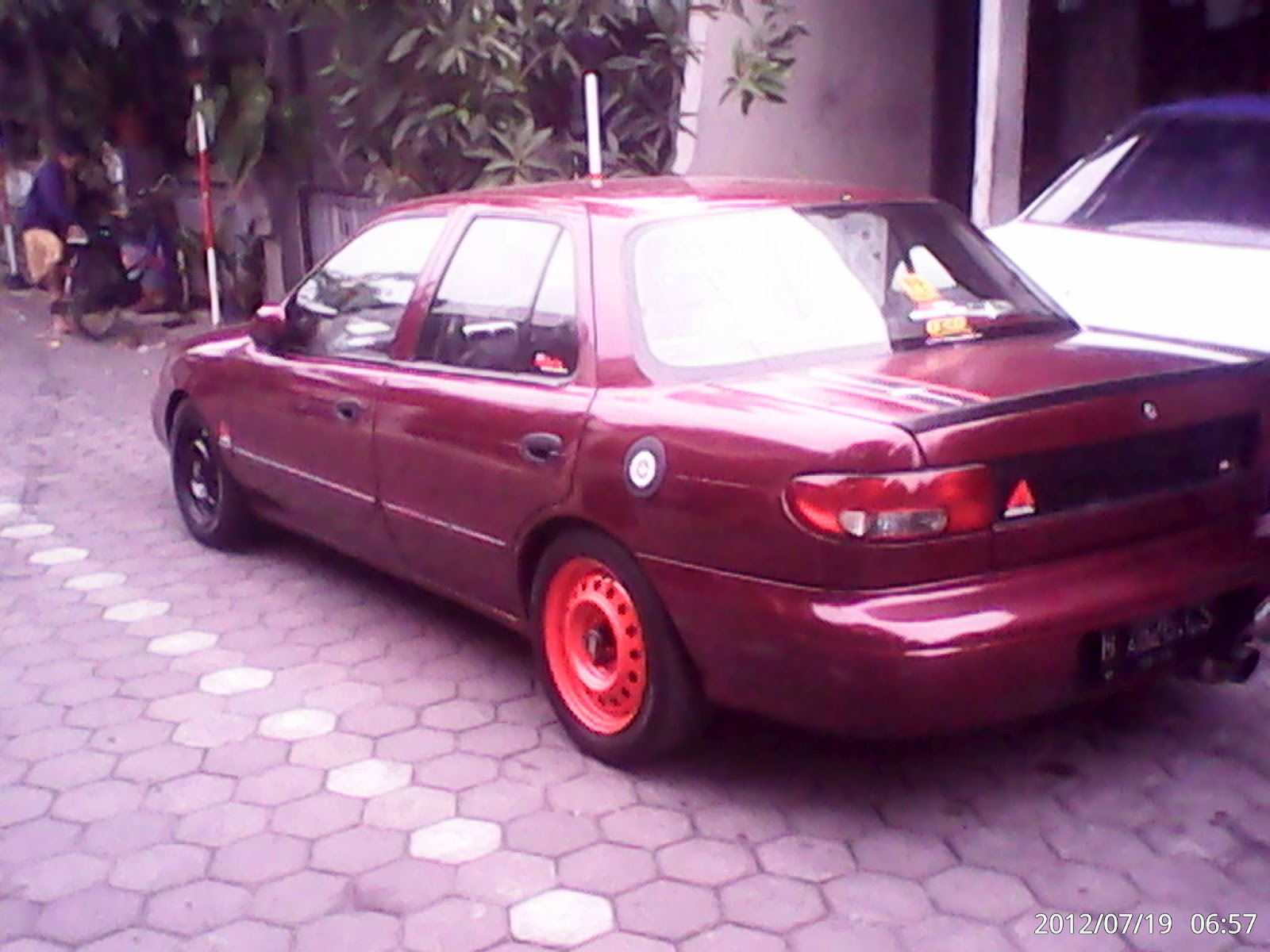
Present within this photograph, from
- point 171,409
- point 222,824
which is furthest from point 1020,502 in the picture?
point 171,409

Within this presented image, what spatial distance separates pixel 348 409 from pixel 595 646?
1.37m

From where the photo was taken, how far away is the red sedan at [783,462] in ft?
10.4

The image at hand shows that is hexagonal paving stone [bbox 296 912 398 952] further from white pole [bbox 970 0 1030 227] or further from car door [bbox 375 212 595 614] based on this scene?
white pole [bbox 970 0 1030 227]

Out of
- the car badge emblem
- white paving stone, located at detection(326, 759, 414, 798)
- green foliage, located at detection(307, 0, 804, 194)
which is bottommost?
white paving stone, located at detection(326, 759, 414, 798)

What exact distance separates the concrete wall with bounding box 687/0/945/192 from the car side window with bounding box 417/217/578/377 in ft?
17.1

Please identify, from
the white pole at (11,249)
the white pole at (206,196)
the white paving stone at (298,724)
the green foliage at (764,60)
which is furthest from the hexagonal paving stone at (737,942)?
A: the white pole at (11,249)

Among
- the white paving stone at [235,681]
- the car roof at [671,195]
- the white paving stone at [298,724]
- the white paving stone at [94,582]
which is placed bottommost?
the white paving stone at [298,724]

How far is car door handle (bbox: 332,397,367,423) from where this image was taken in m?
4.63

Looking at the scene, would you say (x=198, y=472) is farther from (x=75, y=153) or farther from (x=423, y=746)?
(x=75, y=153)

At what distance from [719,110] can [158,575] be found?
5.27 m

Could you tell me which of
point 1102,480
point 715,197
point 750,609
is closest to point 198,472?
point 715,197

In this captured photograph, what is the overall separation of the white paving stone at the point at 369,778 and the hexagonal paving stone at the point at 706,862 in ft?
2.75

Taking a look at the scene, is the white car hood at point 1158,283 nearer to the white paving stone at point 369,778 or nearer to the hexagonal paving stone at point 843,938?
the hexagonal paving stone at point 843,938

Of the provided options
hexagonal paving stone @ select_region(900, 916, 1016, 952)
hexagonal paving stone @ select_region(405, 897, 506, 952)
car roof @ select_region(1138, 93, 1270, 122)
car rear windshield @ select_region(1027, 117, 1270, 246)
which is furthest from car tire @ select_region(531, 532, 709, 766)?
Result: car roof @ select_region(1138, 93, 1270, 122)
